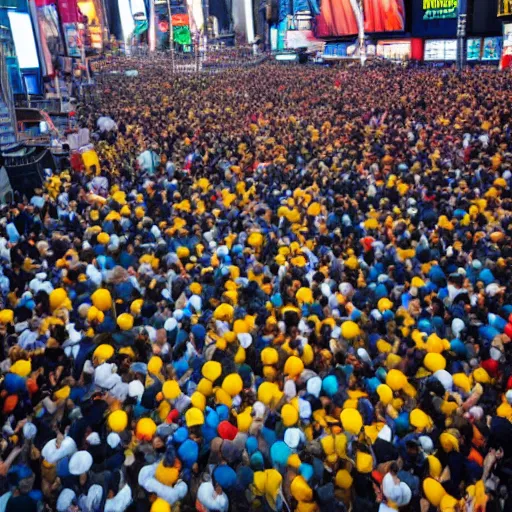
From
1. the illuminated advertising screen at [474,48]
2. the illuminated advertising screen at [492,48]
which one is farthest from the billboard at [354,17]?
the illuminated advertising screen at [492,48]

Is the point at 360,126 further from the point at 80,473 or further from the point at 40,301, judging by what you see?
the point at 80,473

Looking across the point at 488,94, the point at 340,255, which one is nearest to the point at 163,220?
the point at 340,255

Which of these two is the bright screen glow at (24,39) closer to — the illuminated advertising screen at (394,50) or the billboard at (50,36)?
the billboard at (50,36)

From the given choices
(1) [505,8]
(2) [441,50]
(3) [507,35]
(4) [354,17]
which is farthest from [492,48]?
(4) [354,17]

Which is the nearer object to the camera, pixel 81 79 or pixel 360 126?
pixel 360 126

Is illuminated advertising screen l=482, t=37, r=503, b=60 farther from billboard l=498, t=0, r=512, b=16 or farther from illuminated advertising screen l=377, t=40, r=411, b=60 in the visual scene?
illuminated advertising screen l=377, t=40, r=411, b=60
